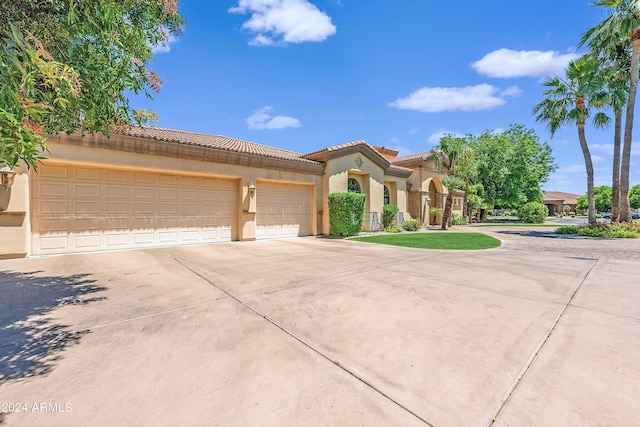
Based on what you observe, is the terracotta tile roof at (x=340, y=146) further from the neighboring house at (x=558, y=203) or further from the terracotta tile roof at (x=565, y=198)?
the terracotta tile roof at (x=565, y=198)

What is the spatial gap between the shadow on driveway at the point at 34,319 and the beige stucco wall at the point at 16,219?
1.83 metres

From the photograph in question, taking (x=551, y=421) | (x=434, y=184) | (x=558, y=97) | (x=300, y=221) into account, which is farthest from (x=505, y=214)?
(x=551, y=421)

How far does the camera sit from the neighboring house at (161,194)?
8.17 metres

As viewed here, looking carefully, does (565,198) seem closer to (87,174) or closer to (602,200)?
(602,200)

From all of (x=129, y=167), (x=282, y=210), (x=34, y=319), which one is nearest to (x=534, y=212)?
(x=282, y=210)

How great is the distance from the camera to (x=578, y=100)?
1617 cm

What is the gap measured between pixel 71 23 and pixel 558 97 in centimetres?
2251

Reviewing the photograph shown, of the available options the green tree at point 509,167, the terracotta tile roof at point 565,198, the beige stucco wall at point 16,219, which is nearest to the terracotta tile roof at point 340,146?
the beige stucco wall at point 16,219

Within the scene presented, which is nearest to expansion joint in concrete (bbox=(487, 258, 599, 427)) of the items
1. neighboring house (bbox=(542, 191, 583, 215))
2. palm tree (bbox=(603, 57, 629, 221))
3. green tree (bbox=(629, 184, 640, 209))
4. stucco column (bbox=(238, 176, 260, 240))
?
stucco column (bbox=(238, 176, 260, 240))

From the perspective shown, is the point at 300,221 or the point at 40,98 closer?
the point at 40,98

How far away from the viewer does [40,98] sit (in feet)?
11.6

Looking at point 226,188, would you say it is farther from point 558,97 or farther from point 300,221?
point 558,97

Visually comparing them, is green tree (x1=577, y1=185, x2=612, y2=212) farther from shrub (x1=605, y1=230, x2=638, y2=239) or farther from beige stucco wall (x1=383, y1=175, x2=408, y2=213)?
beige stucco wall (x1=383, y1=175, x2=408, y2=213)

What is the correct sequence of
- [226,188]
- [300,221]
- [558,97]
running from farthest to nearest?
[558,97]
[300,221]
[226,188]
